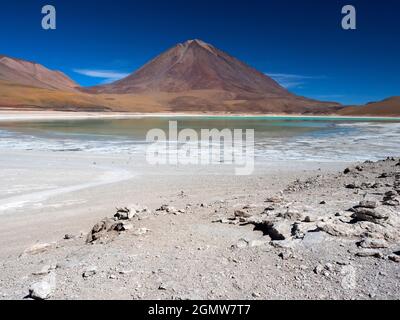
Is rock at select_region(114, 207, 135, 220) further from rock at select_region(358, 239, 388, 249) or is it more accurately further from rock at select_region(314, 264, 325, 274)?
rock at select_region(358, 239, 388, 249)

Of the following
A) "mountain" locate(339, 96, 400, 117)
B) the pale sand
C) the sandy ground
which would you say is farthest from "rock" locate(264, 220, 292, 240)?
"mountain" locate(339, 96, 400, 117)

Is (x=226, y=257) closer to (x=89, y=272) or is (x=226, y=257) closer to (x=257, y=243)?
(x=257, y=243)

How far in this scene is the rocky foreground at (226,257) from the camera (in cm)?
354

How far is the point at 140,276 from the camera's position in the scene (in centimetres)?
381

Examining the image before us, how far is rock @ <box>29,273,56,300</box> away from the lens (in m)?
3.49

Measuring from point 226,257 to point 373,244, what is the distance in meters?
1.45

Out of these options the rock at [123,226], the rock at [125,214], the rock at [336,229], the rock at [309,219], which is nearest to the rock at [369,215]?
the rock at [336,229]

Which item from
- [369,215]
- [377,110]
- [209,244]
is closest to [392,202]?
[369,215]

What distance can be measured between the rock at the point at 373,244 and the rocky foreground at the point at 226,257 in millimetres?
10

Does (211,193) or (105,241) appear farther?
(211,193)

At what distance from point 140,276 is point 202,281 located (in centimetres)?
58

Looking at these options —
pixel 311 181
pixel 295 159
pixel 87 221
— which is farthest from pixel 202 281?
pixel 295 159
